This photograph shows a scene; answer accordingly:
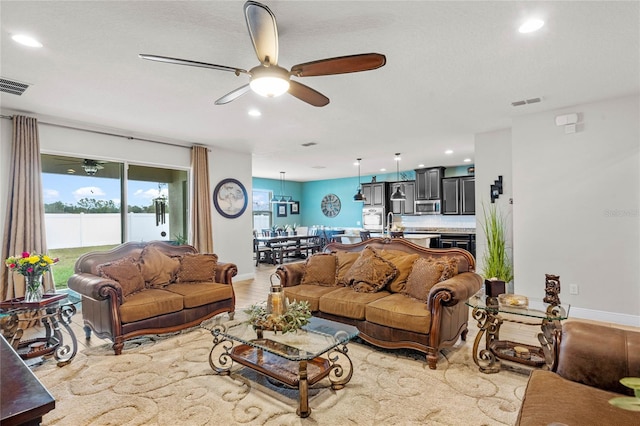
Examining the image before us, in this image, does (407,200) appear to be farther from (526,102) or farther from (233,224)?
(526,102)

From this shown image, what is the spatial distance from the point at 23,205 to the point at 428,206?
8393 mm

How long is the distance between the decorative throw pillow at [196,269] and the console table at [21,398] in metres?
2.63

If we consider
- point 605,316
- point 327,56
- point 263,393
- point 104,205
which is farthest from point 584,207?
point 104,205

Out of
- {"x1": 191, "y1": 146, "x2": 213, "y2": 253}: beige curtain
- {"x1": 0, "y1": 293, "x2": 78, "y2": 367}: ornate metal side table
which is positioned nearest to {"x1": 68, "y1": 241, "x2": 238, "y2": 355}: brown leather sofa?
{"x1": 0, "y1": 293, "x2": 78, "y2": 367}: ornate metal side table

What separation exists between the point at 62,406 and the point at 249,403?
1277 millimetres

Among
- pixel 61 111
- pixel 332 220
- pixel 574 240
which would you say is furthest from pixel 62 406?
pixel 332 220

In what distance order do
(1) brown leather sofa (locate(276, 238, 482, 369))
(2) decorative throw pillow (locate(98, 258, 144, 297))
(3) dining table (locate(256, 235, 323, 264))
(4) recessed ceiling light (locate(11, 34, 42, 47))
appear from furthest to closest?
(3) dining table (locate(256, 235, 323, 264)) → (2) decorative throw pillow (locate(98, 258, 144, 297)) → (1) brown leather sofa (locate(276, 238, 482, 369)) → (4) recessed ceiling light (locate(11, 34, 42, 47))

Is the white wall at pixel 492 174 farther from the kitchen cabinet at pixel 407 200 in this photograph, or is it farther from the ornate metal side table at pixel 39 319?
the ornate metal side table at pixel 39 319

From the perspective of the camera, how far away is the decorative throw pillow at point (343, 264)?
380cm

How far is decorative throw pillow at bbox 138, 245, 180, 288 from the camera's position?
382cm

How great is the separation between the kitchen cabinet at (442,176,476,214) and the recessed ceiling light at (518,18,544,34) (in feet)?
20.5

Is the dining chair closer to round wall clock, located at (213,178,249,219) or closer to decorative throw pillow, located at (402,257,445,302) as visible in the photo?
round wall clock, located at (213,178,249,219)

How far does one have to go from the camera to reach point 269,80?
2.29 meters

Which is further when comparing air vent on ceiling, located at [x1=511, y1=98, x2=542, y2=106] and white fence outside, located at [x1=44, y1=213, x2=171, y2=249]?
white fence outside, located at [x1=44, y1=213, x2=171, y2=249]
